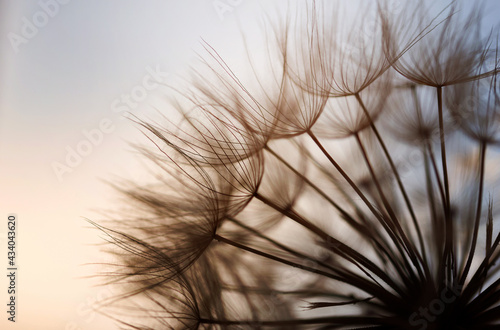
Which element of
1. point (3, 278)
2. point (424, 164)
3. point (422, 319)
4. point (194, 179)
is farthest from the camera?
point (3, 278)

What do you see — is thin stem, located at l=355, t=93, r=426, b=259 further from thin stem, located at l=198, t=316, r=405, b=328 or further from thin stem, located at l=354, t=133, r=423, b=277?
thin stem, located at l=198, t=316, r=405, b=328

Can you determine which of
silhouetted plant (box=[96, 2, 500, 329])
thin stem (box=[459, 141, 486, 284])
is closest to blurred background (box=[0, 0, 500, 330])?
silhouetted plant (box=[96, 2, 500, 329])

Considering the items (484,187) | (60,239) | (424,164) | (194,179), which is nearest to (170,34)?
(194,179)

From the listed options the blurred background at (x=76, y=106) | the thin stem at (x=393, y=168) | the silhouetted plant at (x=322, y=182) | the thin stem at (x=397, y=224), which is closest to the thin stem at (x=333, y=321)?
the silhouetted plant at (x=322, y=182)

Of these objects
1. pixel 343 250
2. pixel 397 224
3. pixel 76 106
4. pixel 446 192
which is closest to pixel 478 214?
pixel 446 192

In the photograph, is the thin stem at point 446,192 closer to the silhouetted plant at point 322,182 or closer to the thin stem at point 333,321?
the silhouetted plant at point 322,182

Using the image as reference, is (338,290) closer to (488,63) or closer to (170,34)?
(488,63)

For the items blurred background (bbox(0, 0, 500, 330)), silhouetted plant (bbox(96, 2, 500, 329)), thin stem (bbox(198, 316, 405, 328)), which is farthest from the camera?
blurred background (bbox(0, 0, 500, 330))

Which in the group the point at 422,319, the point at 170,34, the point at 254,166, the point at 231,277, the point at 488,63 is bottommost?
the point at 422,319
